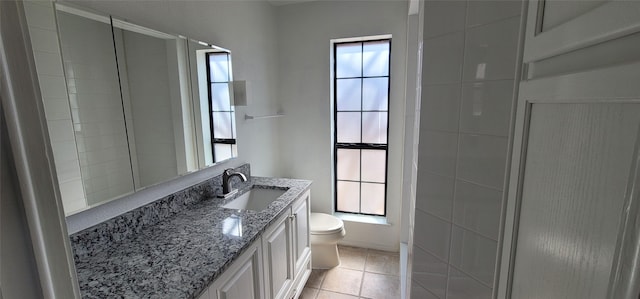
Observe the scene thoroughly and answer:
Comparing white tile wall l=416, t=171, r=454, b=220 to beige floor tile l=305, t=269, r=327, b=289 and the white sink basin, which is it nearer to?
the white sink basin

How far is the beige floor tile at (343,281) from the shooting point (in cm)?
230

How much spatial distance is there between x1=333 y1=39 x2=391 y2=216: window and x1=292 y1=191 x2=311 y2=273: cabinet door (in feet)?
3.03

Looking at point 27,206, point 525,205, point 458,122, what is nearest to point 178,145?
point 27,206

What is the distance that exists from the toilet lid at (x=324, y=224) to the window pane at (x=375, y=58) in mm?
1538

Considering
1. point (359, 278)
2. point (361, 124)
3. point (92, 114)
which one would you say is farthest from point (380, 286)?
point (92, 114)

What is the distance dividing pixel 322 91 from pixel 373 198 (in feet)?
4.29

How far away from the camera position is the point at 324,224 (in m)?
2.58

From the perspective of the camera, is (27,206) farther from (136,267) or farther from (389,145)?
(389,145)

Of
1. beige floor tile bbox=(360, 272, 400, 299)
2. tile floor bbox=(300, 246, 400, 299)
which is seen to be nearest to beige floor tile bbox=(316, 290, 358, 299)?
tile floor bbox=(300, 246, 400, 299)

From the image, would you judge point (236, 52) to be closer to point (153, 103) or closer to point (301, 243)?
point (153, 103)

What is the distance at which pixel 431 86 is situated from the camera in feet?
3.47

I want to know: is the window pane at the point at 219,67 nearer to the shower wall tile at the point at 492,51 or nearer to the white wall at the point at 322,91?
the white wall at the point at 322,91

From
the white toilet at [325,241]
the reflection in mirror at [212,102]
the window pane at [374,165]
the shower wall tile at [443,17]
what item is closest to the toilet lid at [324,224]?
the white toilet at [325,241]

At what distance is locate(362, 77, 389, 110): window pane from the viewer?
2.77 m
